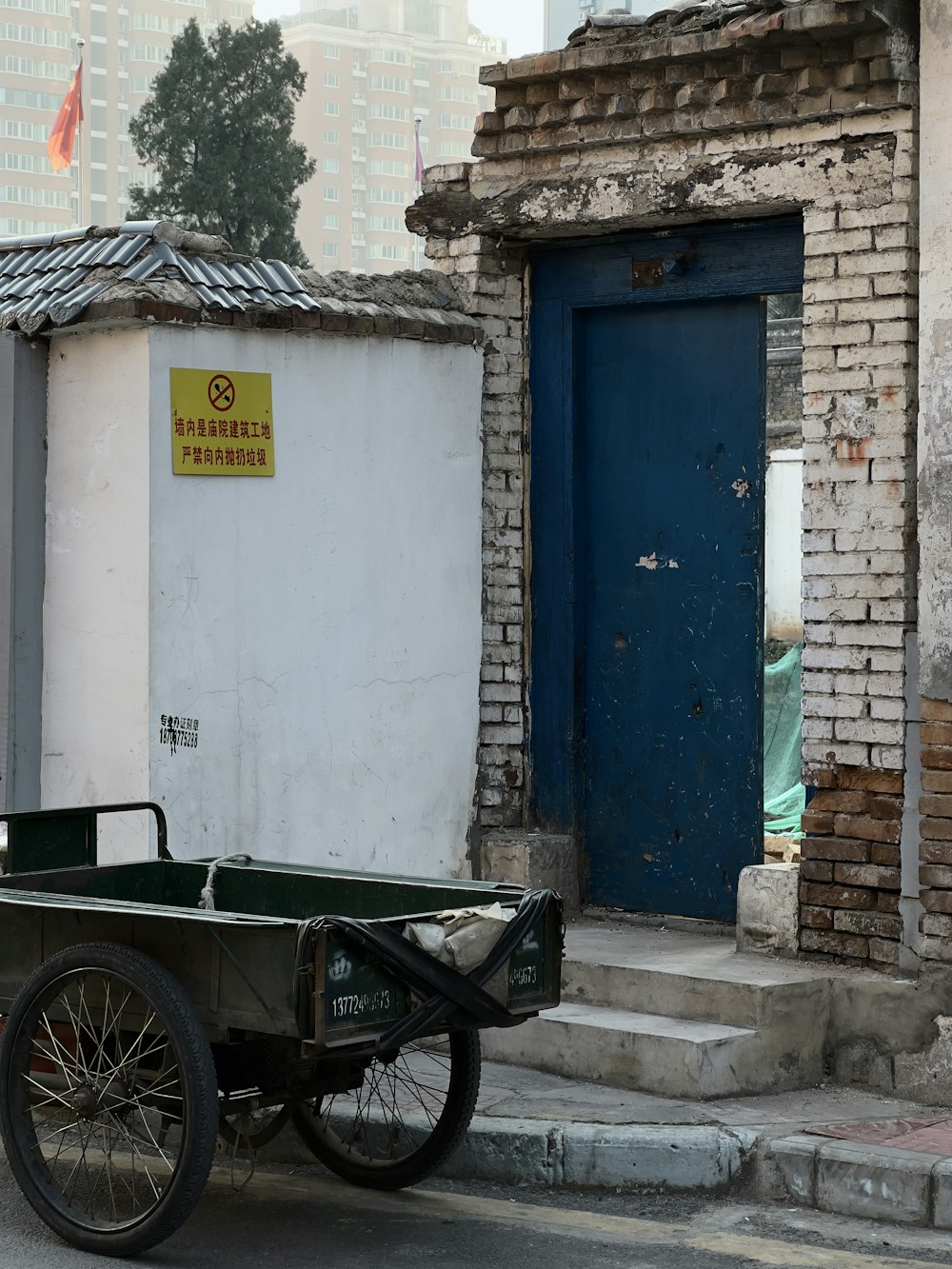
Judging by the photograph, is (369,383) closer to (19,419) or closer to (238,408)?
(238,408)

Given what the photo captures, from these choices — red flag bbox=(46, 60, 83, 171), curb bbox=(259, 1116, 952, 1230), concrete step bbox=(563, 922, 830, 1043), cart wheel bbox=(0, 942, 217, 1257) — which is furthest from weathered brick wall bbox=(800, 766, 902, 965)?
red flag bbox=(46, 60, 83, 171)

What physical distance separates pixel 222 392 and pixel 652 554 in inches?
80.5

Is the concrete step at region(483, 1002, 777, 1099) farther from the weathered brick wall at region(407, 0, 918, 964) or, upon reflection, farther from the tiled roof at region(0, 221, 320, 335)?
the tiled roof at region(0, 221, 320, 335)

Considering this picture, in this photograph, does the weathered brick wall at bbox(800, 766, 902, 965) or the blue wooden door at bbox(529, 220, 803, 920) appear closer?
the weathered brick wall at bbox(800, 766, 902, 965)

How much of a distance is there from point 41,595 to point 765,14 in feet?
12.4

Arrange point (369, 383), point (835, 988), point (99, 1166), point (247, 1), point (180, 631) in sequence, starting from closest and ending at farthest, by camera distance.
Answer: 1. point (99, 1166)
2. point (835, 988)
3. point (180, 631)
4. point (369, 383)
5. point (247, 1)

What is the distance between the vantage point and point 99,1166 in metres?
5.56

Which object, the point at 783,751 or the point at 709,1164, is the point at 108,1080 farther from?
the point at 783,751

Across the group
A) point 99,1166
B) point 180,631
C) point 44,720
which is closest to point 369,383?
point 180,631

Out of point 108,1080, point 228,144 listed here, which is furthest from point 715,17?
point 228,144

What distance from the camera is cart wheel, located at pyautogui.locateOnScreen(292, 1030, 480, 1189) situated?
5.30 meters

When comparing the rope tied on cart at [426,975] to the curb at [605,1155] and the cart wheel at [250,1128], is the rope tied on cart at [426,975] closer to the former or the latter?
the cart wheel at [250,1128]

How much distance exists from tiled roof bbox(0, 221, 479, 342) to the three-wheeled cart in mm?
2456

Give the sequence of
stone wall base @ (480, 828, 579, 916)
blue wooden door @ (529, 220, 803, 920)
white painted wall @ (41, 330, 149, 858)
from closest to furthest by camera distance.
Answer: white painted wall @ (41, 330, 149, 858) < blue wooden door @ (529, 220, 803, 920) < stone wall base @ (480, 828, 579, 916)
